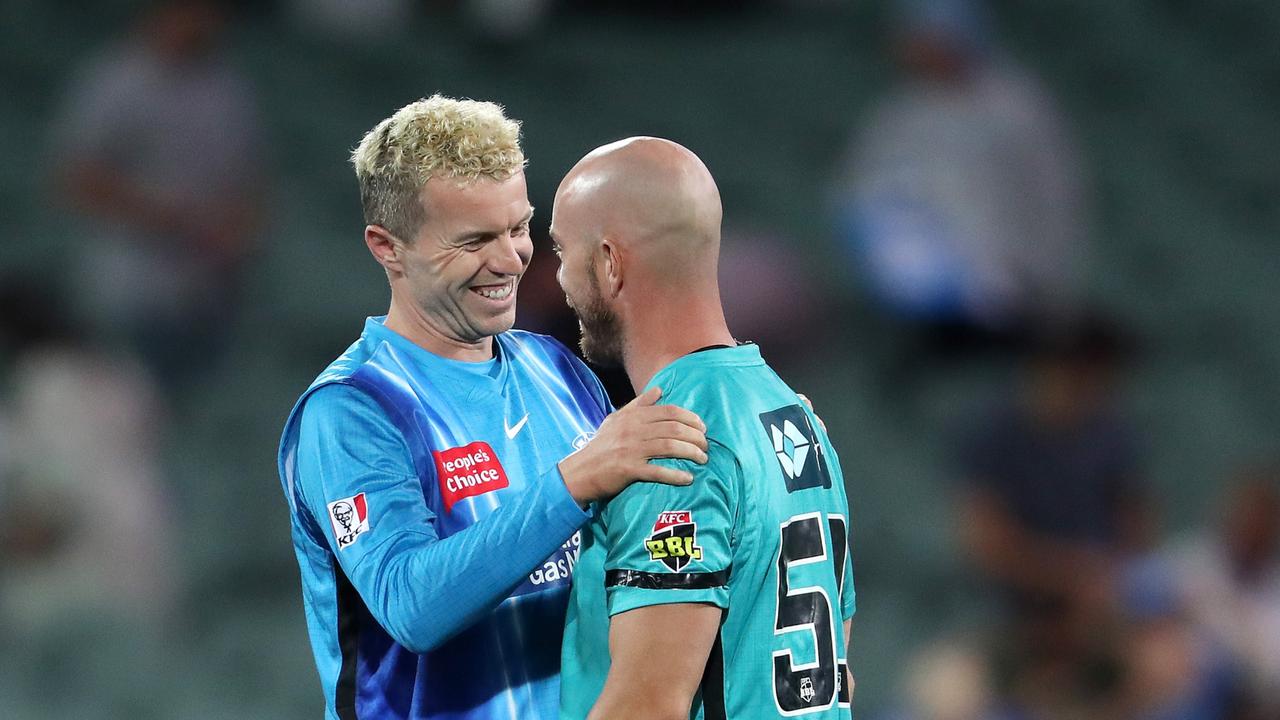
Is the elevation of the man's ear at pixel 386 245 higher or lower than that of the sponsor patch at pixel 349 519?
higher

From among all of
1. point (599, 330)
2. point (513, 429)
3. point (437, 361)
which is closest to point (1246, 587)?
point (513, 429)

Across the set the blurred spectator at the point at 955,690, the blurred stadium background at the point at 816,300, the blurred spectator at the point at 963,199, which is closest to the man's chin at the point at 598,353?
the blurred stadium background at the point at 816,300

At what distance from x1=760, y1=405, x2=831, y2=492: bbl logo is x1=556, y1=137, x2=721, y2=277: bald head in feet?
0.86

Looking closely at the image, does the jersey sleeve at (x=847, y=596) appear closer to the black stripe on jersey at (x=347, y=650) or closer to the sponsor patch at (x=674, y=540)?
the sponsor patch at (x=674, y=540)

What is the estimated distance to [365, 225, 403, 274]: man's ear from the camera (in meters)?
2.72

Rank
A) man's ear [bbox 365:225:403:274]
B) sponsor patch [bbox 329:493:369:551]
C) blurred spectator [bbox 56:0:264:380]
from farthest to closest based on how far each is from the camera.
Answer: blurred spectator [bbox 56:0:264:380] < man's ear [bbox 365:225:403:274] < sponsor patch [bbox 329:493:369:551]

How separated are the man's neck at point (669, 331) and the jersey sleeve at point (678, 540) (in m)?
0.20

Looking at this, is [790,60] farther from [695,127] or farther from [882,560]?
[882,560]

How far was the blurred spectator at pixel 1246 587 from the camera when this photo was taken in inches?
251

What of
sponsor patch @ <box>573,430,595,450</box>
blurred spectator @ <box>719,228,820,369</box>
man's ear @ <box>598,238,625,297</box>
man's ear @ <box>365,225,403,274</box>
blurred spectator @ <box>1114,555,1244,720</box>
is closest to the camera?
man's ear @ <box>598,238,625,297</box>

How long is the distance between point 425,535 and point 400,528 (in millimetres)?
43

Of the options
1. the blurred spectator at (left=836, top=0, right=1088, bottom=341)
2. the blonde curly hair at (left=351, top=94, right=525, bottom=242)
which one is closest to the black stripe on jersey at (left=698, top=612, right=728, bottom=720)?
the blonde curly hair at (left=351, top=94, right=525, bottom=242)

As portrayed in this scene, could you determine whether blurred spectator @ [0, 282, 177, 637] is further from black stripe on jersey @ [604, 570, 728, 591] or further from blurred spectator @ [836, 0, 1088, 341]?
black stripe on jersey @ [604, 570, 728, 591]

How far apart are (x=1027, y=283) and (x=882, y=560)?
1.73 meters
